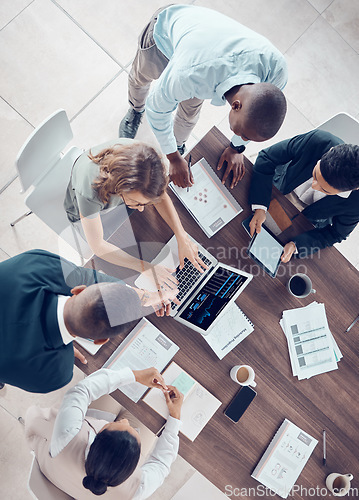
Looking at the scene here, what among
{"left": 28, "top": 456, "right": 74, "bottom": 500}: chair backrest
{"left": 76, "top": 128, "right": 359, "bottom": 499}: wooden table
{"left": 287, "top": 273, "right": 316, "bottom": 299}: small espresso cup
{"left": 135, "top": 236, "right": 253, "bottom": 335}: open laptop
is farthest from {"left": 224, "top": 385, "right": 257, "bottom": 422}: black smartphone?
{"left": 28, "top": 456, "right": 74, "bottom": 500}: chair backrest

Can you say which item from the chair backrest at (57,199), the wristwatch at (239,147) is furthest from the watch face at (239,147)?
the chair backrest at (57,199)

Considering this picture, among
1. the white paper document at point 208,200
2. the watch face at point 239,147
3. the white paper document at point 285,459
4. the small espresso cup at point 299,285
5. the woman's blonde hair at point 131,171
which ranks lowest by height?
the white paper document at point 285,459

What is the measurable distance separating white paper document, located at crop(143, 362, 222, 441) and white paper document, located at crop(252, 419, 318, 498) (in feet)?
0.98

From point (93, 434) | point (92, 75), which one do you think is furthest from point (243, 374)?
point (92, 75)

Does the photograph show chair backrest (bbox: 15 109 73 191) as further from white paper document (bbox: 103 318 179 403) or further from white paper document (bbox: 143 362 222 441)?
white paper document (bbox: 143 362 222 441)

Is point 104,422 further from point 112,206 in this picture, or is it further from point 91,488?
point 112,206

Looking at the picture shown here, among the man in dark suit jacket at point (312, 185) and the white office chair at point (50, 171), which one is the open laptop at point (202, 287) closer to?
the man in dark suit jacket at point (312, 185)

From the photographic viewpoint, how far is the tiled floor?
2.31 m

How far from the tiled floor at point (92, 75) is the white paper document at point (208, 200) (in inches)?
32.8

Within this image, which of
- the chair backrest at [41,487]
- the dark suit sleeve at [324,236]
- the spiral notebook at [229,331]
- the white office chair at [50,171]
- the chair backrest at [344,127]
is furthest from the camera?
the chair backrest at [344,127]

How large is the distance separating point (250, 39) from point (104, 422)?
1.66 m

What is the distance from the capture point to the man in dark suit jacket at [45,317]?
4.23ft

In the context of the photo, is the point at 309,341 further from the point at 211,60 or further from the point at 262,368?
the point at 211,60

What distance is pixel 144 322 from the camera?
1.59m
